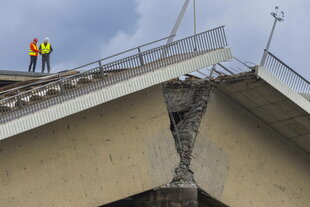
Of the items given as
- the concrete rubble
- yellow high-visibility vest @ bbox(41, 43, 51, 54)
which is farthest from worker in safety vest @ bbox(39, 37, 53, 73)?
the concrete rubble

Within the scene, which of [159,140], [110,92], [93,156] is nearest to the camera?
[110,92]

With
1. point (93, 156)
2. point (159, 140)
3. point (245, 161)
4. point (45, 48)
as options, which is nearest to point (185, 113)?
point (159, 140)

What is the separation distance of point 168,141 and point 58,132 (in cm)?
419

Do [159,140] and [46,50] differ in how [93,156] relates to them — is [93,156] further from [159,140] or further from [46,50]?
[46,50]

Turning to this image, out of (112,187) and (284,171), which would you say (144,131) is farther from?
(284,171)

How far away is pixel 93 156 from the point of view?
34.4 metres

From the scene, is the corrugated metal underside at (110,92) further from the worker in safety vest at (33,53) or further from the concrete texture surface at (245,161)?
the worker in safety vest at (33,53)

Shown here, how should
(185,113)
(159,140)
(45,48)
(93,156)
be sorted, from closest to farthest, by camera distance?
(93,156) < (159,140) < (185,113) < (45,48)

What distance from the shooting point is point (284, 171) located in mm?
39344

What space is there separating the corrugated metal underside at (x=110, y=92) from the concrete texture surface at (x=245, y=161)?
9.42 feet

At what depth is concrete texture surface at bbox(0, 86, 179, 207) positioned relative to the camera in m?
33.3

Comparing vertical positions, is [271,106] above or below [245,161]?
above

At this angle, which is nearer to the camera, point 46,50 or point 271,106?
point 271,106

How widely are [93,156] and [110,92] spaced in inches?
106
